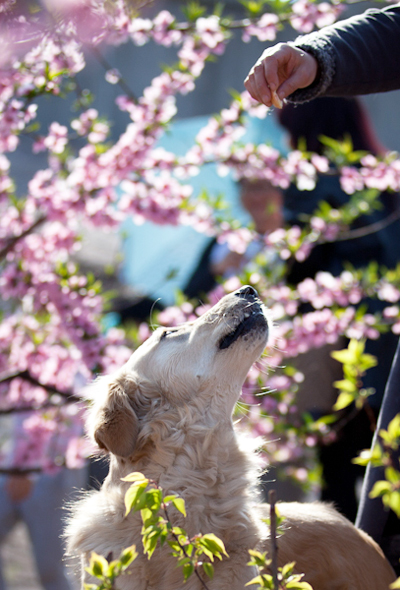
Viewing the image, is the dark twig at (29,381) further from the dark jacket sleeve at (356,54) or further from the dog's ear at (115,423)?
the dark jacket sleeve at (356,54)

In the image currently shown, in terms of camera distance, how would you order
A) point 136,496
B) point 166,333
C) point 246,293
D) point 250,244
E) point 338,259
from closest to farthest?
point 136,496 < point 246,293 < point 166,333 < point 250,244 < point 338,259

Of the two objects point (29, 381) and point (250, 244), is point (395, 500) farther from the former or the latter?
point (250, 244)

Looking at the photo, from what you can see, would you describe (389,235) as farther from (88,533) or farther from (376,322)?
(88,533)

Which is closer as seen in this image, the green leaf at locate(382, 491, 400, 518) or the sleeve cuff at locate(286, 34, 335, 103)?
the green leaf at locate(382, 491, 400, 518)

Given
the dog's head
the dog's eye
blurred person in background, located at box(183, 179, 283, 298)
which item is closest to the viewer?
the dog's head

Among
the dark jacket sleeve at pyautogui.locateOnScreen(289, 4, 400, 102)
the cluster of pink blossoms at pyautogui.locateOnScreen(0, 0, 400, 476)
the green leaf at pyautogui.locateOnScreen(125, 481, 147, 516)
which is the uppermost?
the dark jacket sleeve at pyautogui.locateOnScreen(289, 4, 400, 102)

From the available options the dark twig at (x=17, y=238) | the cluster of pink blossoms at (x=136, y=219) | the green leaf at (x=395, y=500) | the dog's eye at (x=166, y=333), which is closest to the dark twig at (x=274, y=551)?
the green leaf at (x=395, y=500)

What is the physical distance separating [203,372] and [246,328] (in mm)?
186

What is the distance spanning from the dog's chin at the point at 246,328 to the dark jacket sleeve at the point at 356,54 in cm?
63

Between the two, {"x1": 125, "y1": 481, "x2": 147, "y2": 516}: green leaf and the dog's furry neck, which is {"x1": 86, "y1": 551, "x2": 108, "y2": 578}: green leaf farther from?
the dog's furry neck

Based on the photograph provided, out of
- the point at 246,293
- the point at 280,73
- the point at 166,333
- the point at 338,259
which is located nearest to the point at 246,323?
the point at 246,293

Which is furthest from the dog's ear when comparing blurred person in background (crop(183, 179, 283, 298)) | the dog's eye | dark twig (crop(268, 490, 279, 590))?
blurred person in background (crop(183, 179, 283, 298))

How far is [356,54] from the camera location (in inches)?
60.3

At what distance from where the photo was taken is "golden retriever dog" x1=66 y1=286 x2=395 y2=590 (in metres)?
1.51
